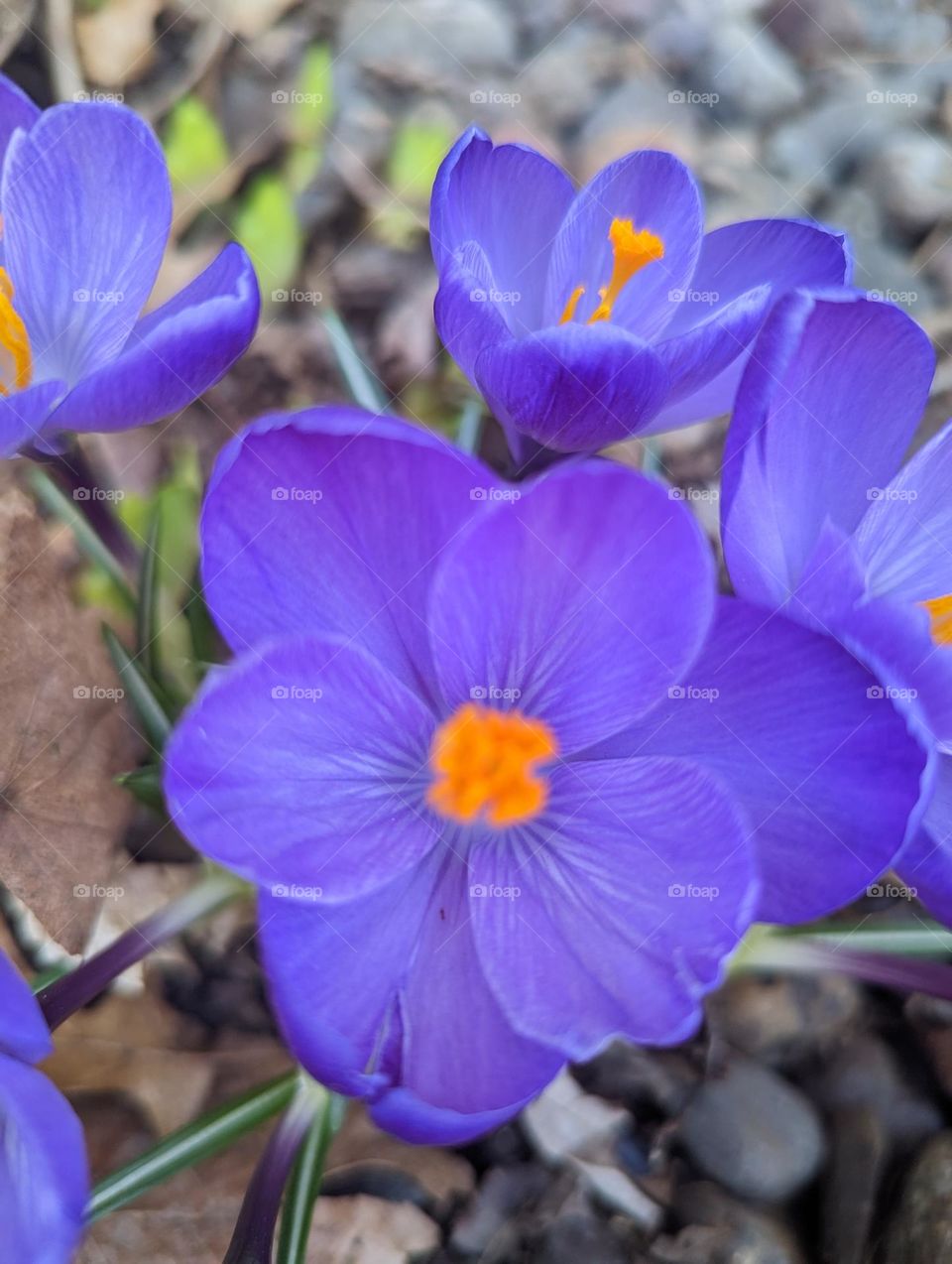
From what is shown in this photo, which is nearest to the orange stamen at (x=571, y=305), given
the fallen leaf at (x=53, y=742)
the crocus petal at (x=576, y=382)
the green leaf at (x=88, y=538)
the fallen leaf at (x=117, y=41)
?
the crocus petal at (x=576, y=382)

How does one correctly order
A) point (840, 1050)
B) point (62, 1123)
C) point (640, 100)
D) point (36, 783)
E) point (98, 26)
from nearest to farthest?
point (62, 1123), point (36, 783), point (840, 1050), point (98, 26), point (640, 100)

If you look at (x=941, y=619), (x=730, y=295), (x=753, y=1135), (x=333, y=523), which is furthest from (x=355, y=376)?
(x=753, y=1135)

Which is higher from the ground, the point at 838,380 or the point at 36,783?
the point at 838,380

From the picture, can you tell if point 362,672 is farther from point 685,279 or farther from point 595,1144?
point 595,1144

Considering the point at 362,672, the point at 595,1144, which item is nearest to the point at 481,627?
the point at 362,672

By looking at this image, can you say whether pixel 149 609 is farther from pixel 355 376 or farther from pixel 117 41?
pixel 117 41

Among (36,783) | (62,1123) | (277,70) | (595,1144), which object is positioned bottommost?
(595,1144)
